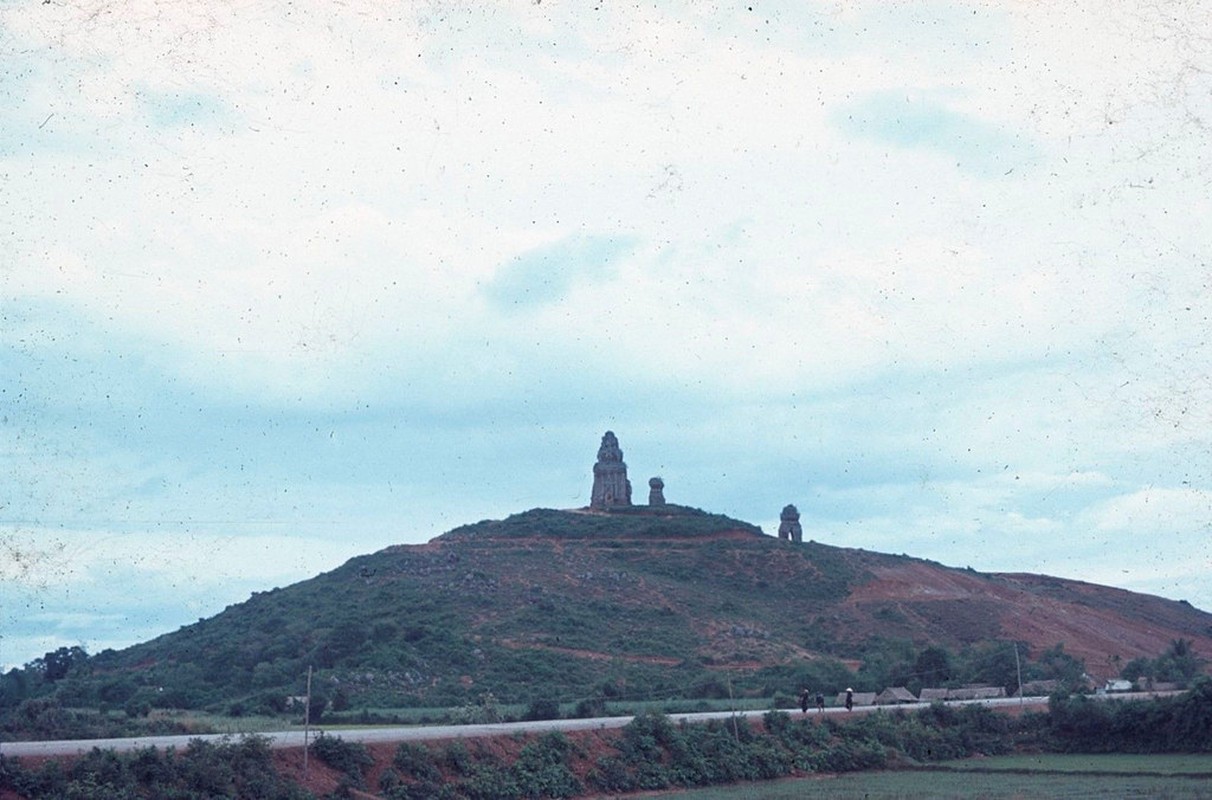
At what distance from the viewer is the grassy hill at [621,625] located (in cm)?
7044

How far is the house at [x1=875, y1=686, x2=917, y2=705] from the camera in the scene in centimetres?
6562

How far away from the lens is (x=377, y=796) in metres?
35.0

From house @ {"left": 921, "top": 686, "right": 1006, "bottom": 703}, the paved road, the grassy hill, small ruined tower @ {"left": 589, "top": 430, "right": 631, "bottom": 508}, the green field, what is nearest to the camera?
the paved road

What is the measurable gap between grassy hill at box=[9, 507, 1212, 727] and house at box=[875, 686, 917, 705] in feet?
14.9

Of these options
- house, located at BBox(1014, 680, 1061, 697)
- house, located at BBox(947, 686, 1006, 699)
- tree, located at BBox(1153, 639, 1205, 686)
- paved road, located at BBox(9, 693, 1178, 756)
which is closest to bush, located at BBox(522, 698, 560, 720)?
paved road, located at BBox(9, 693, 1178, 756)

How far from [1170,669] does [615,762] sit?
46.0 m

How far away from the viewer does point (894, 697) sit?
6688cm

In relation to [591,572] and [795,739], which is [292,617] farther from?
[795,739]

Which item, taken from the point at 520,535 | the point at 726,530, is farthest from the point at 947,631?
the point at 520,535

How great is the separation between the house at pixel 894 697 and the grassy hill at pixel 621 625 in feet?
14.9

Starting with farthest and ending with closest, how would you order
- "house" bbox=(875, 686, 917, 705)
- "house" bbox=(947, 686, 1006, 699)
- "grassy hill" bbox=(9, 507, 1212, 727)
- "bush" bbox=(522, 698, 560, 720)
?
"grassy hill" bbox=(9, 507, 1212, 727)
"house" bbox=(947, 686, 1006, 699)
"house" bbox=(875, 686, 917, 705)
"bush" bbox=(522, 698, 560, 720)

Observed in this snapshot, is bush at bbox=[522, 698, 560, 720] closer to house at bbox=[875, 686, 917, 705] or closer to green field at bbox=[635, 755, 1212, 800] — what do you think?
green field at bbox=[635, 755, 1212, 800]

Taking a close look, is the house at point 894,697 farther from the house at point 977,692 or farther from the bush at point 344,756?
the bush at point 344,756

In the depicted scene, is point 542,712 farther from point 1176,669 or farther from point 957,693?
point 1176,669
